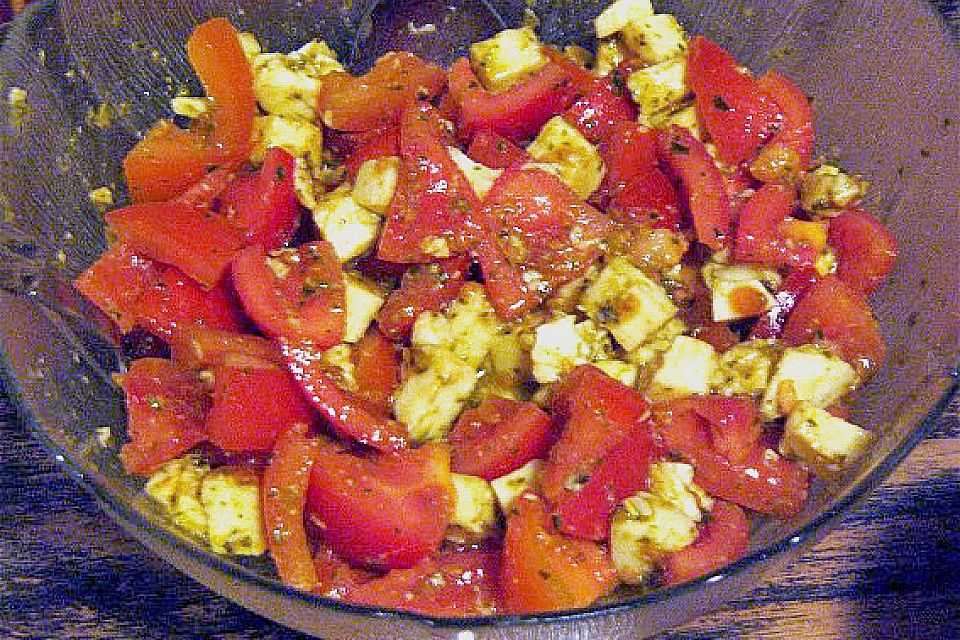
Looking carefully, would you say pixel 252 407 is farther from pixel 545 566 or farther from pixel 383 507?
pixel 545 566

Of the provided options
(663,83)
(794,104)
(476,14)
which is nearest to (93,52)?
(476,14)

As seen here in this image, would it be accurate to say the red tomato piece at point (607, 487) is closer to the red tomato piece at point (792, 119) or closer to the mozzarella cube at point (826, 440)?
the mozzarella cube at point (826, 440)

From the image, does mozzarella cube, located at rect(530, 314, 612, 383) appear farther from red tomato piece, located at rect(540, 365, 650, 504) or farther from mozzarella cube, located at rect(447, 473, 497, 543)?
mozzarella cube, located at rect(447, 473, 497, 543)

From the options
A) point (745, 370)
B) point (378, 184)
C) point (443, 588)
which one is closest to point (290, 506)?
point (443, 588)

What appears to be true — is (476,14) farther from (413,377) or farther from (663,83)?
(413,377)

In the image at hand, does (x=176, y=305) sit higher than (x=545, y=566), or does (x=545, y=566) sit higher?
(x=176, y=305)
